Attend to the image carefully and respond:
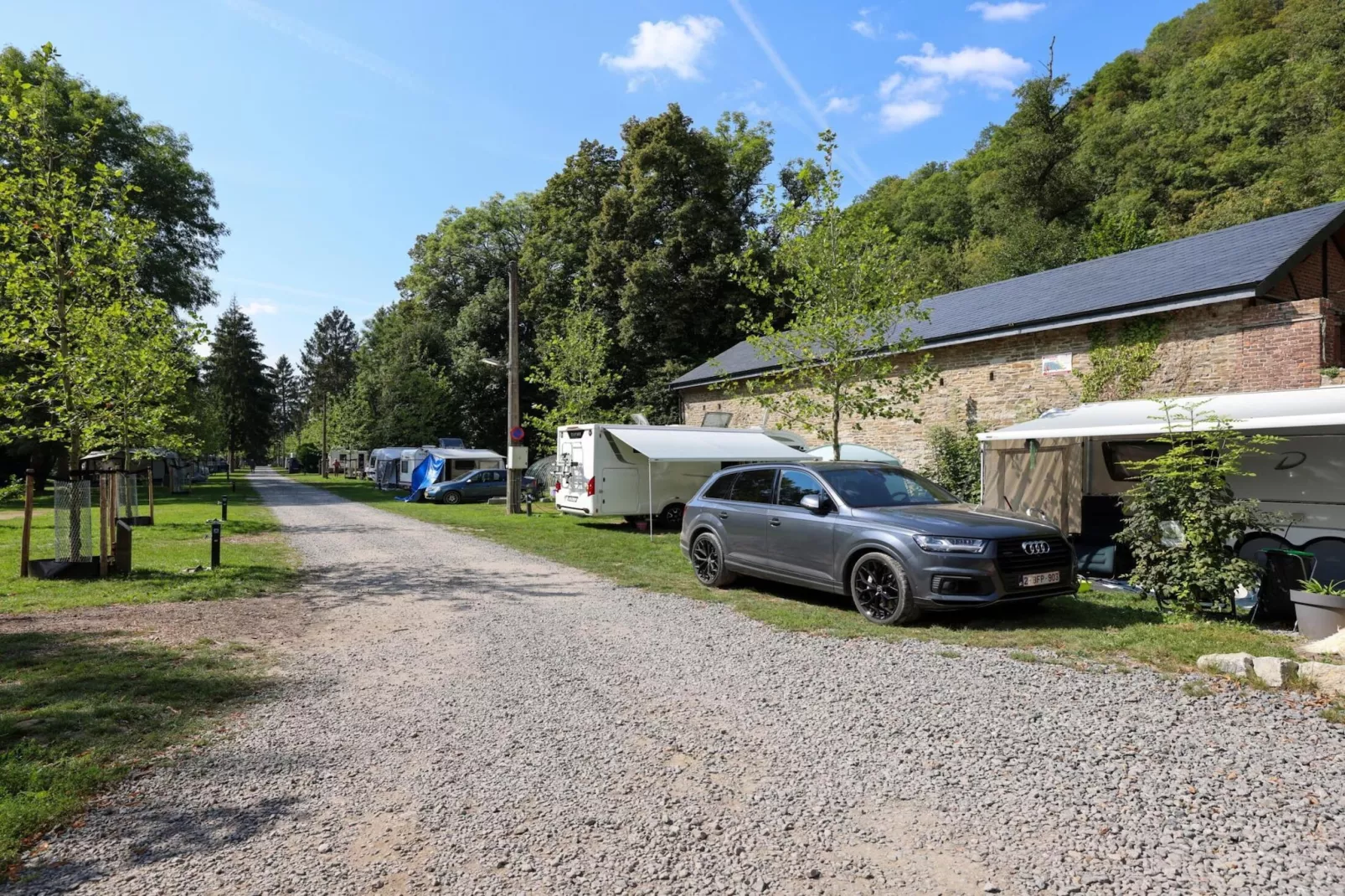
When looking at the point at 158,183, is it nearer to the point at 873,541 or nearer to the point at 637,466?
the point at 637,466

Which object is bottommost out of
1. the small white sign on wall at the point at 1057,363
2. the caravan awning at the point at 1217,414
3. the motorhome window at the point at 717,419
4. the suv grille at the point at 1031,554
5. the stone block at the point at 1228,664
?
the stone block at the point at 1228,664

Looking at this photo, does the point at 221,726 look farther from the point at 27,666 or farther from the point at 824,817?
the point at 824,817

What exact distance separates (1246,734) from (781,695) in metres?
2.56

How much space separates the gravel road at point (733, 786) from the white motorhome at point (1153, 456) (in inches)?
177

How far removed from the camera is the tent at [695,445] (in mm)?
16172

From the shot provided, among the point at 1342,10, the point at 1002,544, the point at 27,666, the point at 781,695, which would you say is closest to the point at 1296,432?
the point at 1002,544

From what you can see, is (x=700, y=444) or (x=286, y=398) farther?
(x=286, y=398)

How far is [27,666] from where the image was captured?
5699 millimetres

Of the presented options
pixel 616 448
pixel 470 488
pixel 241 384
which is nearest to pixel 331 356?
pixel 241 384

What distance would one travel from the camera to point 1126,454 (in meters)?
11.8

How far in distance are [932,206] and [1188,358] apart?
41.5 metres

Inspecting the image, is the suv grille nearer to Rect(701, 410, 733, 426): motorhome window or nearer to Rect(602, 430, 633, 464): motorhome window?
Rect(602, 430, 633, 464): motorhome window

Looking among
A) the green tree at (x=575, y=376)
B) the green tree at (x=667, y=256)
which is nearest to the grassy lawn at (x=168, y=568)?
the green tree at (x=575, y=376)

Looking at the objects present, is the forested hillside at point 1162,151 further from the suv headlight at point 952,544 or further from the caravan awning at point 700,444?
the suv headlight at point 952,544
